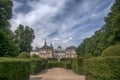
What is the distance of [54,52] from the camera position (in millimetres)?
141000

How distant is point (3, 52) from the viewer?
17297mm

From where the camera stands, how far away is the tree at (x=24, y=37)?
183 feet

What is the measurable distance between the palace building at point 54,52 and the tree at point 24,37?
66.6 m

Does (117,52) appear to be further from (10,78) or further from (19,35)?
(19,35)

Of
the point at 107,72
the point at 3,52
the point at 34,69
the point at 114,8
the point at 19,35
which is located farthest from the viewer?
the point at 19,35

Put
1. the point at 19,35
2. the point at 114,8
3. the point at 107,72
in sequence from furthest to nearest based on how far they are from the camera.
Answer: the point at 19,35, the point at 114,8, the point at 107,72

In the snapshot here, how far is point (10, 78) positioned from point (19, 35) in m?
48.2

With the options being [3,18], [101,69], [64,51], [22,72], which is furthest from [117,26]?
[64,51]

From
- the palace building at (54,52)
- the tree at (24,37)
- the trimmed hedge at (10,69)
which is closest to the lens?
the trimmed hedge at (10,69)

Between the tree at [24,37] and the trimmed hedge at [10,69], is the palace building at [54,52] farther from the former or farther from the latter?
the trimmed hedge at [10,69]

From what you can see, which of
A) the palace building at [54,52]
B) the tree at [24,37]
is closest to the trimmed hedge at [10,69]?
the tree at [24,37]

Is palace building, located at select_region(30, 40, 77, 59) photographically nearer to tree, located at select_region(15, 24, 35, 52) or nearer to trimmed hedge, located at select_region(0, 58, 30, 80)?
tree, located at select_region(15, 24, 35, 52)

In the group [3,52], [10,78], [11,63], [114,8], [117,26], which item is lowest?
[10,78]

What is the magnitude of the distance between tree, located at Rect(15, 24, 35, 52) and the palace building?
66.6m
